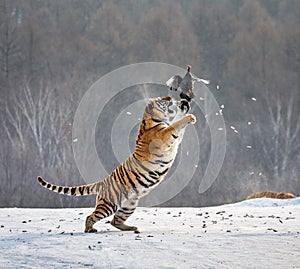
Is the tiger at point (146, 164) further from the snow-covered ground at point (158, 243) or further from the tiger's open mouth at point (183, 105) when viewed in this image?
the snow-covered ground at point (158, 243)

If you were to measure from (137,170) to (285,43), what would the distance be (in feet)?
126

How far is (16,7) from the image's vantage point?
150ft

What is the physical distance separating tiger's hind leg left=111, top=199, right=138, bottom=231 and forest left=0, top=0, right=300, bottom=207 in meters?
20.8

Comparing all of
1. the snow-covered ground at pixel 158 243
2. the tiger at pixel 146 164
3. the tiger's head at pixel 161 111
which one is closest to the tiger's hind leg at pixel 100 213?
the tiger at pixel 146 164

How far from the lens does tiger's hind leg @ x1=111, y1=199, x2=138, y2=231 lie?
8.24m

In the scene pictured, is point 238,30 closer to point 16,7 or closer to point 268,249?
point 16,7

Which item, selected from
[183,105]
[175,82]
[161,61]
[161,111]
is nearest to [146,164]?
[161,111]

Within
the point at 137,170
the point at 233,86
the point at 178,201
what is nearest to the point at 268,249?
the point at 137,170

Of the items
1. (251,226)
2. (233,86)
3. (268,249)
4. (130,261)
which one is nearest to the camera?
(130,261)

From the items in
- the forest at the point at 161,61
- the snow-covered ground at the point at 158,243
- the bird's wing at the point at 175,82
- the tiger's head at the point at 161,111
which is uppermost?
the forest at the point at 161,61

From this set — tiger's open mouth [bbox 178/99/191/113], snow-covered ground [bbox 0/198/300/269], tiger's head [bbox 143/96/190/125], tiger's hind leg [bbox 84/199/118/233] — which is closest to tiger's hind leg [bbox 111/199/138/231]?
tiger's hind leg [bbox 84/199/118/233]

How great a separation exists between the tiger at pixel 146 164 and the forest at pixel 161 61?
2097cm

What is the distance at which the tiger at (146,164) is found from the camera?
7953mm

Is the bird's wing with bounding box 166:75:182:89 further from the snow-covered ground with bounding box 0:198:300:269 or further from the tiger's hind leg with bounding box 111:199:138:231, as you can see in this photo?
the snow-covered ground with bounding box 0:198:300:269
